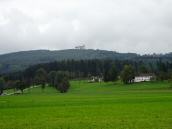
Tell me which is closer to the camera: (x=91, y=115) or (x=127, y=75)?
(x=91, y=115)

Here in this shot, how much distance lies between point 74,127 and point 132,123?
17.3 feet

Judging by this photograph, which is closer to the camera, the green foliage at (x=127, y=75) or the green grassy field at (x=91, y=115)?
the green grassy field at (x=91, y=115)

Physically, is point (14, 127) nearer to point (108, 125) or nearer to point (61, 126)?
point (61, 126)

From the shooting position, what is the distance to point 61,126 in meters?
34.6

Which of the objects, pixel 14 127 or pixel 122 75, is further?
pixel 122 75

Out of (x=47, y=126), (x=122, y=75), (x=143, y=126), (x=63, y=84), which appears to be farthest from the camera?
(x=122, y=75)

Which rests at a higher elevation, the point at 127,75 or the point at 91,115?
the point at 127,75

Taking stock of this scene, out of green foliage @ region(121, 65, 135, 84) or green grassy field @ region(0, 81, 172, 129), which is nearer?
green grassy field @ region(0, 81, 172, 129)

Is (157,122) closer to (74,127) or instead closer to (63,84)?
(74,127)

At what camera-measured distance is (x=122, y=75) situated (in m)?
195

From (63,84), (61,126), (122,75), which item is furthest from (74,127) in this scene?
(122,75)

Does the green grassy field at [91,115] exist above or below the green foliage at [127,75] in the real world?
below

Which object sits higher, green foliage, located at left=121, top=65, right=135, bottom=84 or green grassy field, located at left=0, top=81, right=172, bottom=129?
green foliage, located at left=121, top=65, right=135, bottom=84

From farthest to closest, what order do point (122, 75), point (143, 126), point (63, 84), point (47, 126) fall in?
1. point (122, 75)
2. point (63, 84)
3. point (47, 126)
4. point (143, 126)
